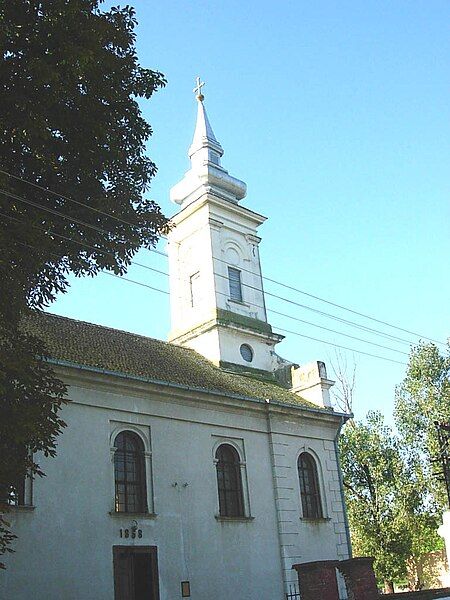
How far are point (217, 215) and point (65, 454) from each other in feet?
45.3

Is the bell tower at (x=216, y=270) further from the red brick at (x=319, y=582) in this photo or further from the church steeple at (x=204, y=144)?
the red brick at (x=319, y=582)

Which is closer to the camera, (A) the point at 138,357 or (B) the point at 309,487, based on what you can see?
(A) the point at 138,357

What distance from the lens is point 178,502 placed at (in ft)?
62.5

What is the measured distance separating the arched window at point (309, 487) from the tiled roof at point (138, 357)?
1.95 m

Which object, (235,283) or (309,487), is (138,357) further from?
(235,283)

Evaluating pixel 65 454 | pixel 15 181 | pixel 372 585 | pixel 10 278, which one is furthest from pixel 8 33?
pixel 372 585

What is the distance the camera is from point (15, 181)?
1219 centimetres

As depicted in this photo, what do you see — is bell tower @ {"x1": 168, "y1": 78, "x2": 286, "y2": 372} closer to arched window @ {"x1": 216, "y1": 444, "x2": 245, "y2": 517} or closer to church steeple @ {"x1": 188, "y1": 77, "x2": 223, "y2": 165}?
church steeple @ {"x1": 188, "y1": 77, "x2": 223, "y2": 165}

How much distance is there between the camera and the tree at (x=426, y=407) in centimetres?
3309

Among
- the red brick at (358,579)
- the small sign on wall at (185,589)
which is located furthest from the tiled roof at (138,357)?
the red brick at (358,579)

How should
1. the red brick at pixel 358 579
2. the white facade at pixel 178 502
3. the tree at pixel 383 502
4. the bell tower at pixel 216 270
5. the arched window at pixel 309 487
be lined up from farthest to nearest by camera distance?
the tree at pixel 383 502, the bell tower at pixel 216 270, the arched window at pixel 309 487, the red brick at pixel 358 579, the white facade at pixel 178 502

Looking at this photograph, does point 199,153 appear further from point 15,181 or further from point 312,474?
point 15,181

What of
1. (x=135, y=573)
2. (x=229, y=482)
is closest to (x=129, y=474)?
(x=135, y=573)

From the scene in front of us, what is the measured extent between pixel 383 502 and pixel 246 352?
11656 millimetres
